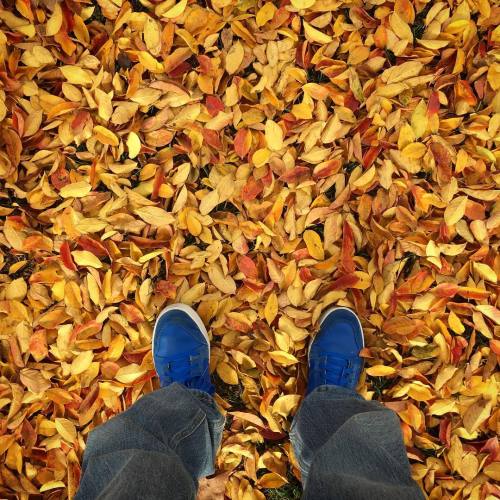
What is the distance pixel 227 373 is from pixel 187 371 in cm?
11

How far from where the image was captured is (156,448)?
95 cm

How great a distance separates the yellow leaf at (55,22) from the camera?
1216 millimetres

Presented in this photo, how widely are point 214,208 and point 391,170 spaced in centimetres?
47

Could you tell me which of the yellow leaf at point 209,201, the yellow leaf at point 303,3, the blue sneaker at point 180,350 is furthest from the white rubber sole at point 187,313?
the yellow leaf at point 303,3

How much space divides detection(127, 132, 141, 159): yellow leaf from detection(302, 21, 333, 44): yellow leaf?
0.51 m

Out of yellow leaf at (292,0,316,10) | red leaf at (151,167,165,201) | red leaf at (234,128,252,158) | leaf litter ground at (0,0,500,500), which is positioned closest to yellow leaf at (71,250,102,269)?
leaf litter ground at (0,0,500,500)

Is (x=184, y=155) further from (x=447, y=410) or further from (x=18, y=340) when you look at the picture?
(x=447, y=410)

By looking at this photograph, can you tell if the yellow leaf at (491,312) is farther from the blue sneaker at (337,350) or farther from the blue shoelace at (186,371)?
the blue shoelace at (186,371)

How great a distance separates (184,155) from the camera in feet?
4.19

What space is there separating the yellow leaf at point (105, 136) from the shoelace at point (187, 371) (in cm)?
58

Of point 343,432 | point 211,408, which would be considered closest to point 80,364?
point 211,408

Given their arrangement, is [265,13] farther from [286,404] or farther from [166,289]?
[286,404]

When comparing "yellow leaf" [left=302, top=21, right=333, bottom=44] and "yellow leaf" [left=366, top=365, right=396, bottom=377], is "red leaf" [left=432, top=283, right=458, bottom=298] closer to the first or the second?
"yellow leaf" [left=366, top=365, right=396, bottom=377]

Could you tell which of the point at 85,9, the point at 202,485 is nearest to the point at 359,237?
the point at 202,485
